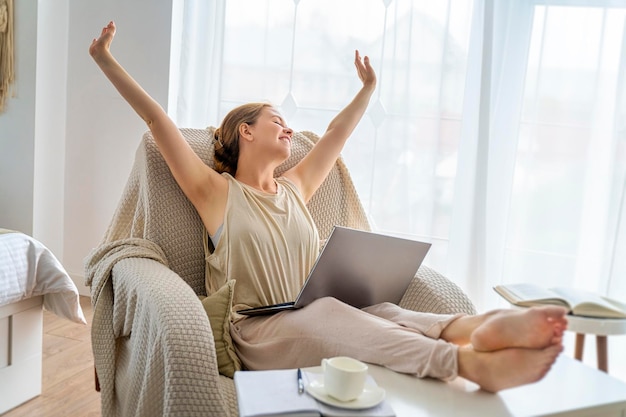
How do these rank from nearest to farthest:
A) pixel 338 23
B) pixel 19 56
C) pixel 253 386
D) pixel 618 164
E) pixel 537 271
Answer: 1. pixel 253 386
2. pixel 618 164
3. pixel 537 271
4. pixel 338 23
5. pixel 19 56

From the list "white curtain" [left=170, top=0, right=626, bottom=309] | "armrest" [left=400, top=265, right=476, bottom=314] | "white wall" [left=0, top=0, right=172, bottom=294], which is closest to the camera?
"armrest" [left=400, top=265, right=476, bottom=314]

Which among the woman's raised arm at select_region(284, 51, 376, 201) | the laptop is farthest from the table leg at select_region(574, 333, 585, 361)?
the woman's raised arm at select_region(284, 51, 376, 201)

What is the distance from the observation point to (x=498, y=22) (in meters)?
2.39

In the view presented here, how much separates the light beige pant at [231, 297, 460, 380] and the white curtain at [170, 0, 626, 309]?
114 cm

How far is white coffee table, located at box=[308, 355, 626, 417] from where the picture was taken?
1.01m

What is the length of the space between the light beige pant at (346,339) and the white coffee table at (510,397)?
0.04m

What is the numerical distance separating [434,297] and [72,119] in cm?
228

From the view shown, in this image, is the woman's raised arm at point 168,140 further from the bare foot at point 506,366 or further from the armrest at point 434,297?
the bare foot at point 506,366

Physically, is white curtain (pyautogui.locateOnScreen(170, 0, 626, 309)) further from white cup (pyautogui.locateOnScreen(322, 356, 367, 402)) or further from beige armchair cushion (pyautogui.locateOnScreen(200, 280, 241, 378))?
white cup (pyautogui.locateOnScreen(322, 356, 367, 402))

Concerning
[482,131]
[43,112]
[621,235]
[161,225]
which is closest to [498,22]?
[482,131]

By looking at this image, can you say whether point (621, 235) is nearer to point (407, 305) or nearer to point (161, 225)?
point (407, 305)

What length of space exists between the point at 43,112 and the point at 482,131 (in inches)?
83.8

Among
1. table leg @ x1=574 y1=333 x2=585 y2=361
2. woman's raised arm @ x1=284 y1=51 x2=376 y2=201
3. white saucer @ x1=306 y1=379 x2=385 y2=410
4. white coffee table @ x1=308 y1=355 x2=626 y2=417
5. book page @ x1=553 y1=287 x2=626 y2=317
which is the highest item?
woman's raised arm @ x1=284 y1=51 x2=376 y2=201

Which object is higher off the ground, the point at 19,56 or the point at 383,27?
the point at 383,27
